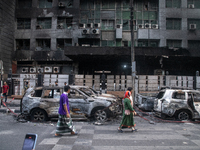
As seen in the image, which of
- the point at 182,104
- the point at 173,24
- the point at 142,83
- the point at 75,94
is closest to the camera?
the point at 75,94

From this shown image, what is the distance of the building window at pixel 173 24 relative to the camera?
23953 millimetres

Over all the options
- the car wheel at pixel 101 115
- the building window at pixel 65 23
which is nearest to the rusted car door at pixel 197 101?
the car wheel at pixel 101 115

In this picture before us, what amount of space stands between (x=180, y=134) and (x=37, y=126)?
229 inches

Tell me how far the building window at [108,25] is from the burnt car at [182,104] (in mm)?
17440

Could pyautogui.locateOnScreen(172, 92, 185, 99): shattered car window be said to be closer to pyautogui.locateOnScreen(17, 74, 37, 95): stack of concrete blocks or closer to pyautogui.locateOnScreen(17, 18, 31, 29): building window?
pyautogui.locateOnScreen(17, 74, 37, 95): stack of concrete blocks

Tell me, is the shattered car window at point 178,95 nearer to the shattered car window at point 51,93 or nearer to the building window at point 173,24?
the shattered car window at point 51,93

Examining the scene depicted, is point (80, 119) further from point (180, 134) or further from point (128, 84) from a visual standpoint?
point (128, 84)

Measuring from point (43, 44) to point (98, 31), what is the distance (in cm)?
851

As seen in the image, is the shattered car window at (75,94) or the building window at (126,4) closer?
the shattered car window at (75,94)

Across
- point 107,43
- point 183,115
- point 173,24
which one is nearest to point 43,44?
point 107,43

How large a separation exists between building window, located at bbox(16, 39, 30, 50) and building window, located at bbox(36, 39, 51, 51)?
159 centimetres

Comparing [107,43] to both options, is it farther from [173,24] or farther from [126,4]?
[173,24]

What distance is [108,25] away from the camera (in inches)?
944

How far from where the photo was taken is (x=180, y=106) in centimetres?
827
